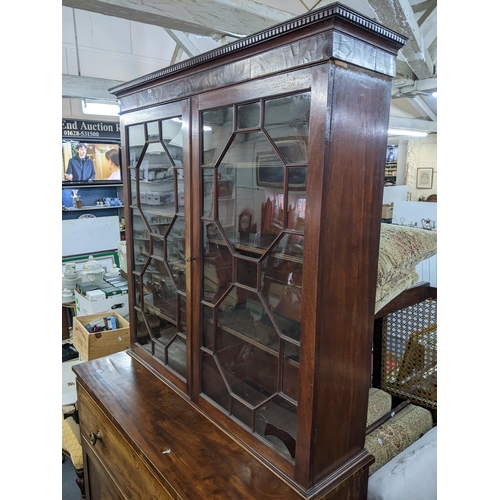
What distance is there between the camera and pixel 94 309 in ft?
8.91

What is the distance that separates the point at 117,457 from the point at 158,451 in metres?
0.31

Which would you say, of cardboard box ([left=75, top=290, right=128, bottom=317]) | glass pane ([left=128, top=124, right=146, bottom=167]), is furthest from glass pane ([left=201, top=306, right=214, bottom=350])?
cardboard box ([left=75, top=290, right=128, bottom=317])

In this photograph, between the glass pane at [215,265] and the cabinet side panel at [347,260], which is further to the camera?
the glass pane at [215,265]

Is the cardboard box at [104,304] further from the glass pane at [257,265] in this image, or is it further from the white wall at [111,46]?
the white wall at [111,46]

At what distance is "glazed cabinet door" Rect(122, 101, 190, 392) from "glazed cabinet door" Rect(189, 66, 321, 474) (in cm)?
11

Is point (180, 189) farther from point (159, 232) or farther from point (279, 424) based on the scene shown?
point (279, 424)

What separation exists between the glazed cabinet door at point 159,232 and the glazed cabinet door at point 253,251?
0.36 feet

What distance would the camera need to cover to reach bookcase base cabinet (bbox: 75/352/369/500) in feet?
3.18

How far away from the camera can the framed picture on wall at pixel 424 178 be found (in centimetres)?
786

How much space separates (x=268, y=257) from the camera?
3.19 ft

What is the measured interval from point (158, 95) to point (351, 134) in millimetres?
725

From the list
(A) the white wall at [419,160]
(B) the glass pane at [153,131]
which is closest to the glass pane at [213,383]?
(B) the glass pane at [153,131]
